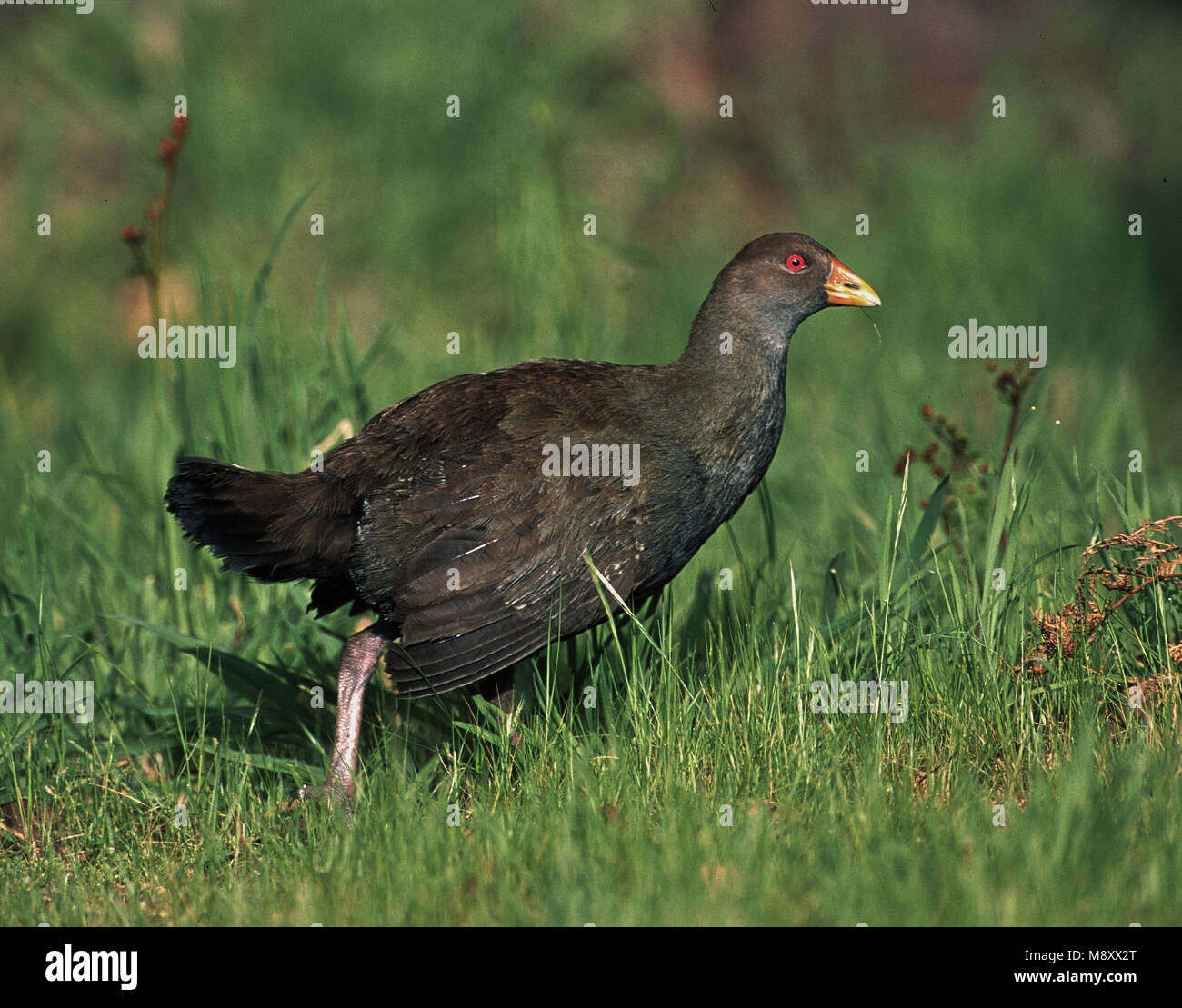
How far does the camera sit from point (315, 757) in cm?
506

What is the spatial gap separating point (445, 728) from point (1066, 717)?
6.71 feet

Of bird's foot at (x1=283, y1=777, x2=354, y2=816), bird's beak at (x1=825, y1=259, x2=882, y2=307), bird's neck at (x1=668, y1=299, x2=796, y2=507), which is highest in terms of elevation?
bird's beak at (x1=825, y1=259, x2=882, y2=307)

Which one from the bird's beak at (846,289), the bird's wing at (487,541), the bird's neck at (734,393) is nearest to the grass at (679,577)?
the bird's wing at (487,541)

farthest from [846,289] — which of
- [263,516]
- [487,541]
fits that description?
[263,516]

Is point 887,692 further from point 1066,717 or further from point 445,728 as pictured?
point 445,728

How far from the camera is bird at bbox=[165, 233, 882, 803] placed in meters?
4.51

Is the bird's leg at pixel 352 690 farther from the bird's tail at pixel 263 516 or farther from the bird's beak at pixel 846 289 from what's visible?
the bird's beak at pixel 846 289

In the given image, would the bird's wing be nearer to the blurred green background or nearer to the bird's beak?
the bird's beak

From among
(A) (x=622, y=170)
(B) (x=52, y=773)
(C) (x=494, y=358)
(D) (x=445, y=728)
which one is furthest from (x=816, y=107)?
(B) (x=52, y=773)

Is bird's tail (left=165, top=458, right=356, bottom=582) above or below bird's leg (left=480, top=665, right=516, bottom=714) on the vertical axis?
above

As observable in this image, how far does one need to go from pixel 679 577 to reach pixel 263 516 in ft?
6.22

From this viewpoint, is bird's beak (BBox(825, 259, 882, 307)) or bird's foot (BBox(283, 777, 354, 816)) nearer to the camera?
bird's foot (BBox(283, 777, 354, 816))

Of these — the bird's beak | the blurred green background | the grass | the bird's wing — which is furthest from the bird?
the blurred green background

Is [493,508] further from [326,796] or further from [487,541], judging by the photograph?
[326,796]
